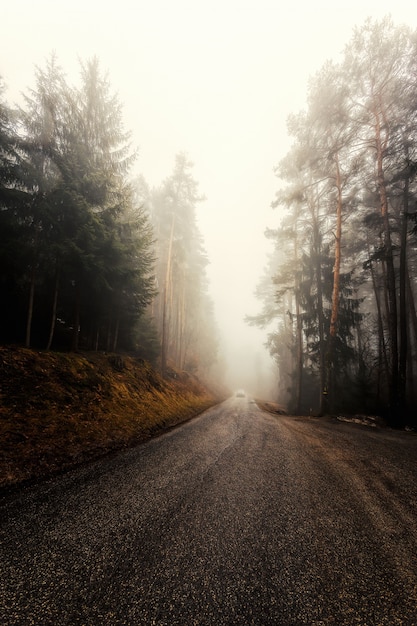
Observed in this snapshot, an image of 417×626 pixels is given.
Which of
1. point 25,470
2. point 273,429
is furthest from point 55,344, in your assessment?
point 273,429

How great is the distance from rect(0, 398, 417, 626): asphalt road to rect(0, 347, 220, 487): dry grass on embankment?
622 millimetres

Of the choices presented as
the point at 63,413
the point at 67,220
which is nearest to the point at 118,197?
the point at 67,220

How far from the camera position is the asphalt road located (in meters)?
1.44

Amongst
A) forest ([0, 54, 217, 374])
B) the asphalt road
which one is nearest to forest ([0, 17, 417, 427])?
forest ([0, 54, 217, 374])

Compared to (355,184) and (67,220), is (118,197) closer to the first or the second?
(67,220)

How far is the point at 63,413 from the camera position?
4922mm

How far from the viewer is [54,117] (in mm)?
9133

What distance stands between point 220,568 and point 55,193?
1049cm

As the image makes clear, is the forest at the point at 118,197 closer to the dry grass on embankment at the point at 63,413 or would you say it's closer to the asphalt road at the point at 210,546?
the dry grass on embankment at the point at 63,413

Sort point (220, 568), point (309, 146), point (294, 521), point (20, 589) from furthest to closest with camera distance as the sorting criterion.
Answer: point (309, 146), point (294, 521), point (220, 568), point (20, 589)

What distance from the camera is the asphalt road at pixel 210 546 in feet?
Answer: 4.74

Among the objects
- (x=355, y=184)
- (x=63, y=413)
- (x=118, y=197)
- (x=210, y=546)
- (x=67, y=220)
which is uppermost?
(x=355, y=184)

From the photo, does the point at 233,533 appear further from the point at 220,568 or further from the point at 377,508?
the point at 377,508

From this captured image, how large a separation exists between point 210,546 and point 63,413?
4.39 metres
